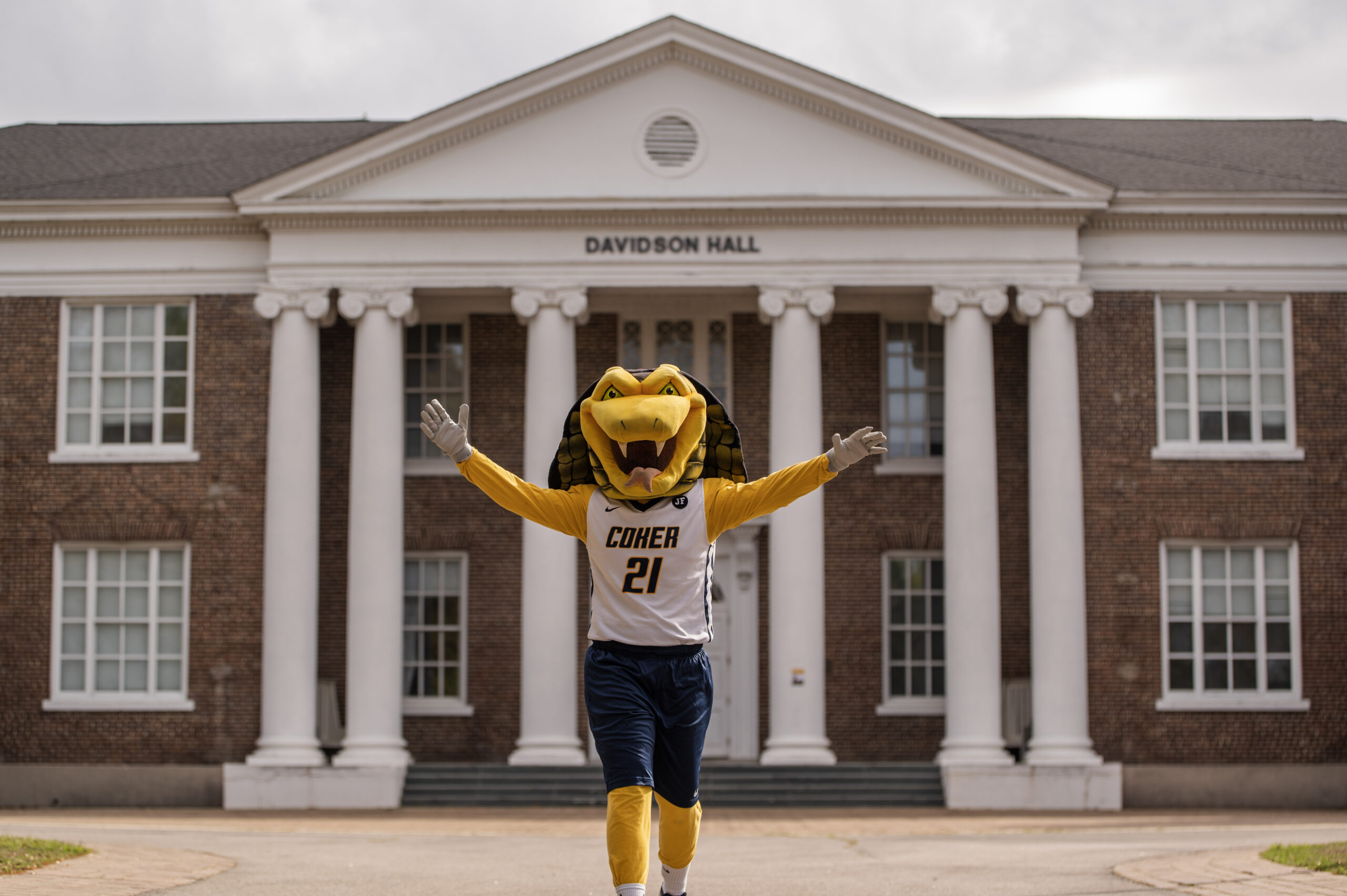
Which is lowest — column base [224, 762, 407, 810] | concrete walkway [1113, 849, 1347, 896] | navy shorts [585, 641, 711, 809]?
column base [224, 762, 407, 810]

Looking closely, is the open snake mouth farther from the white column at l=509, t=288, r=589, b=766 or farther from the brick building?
the brick building

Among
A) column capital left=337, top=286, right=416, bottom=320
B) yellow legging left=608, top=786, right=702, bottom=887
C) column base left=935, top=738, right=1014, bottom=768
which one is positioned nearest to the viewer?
yellow legging left=608, top=786, right=702, bottom=887

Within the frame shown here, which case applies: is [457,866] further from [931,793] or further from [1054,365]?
[1054,365]

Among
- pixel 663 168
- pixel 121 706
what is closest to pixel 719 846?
pixel 663 168

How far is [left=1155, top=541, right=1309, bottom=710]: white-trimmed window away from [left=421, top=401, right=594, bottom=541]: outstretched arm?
48.7 feet

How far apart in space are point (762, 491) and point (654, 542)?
1.88 feet

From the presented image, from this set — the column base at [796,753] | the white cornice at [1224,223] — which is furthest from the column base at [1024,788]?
the white cornice at [1224,223]

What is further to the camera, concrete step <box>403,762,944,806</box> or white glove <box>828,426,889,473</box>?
concrete step <box>403,762,944,806</box>

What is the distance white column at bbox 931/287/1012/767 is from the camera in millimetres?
19656

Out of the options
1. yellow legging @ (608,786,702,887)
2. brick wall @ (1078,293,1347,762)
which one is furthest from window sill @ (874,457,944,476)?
yellow legging @ (608,786,702,887)

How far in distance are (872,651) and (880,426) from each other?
312 centimetres

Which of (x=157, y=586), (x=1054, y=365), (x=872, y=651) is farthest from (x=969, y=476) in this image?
(x=157, y=586)

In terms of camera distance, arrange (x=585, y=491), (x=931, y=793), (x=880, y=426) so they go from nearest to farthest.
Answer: (x=585, y=491), (x=931, y=793), (x=880, y=426)

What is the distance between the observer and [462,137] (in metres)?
20.4
